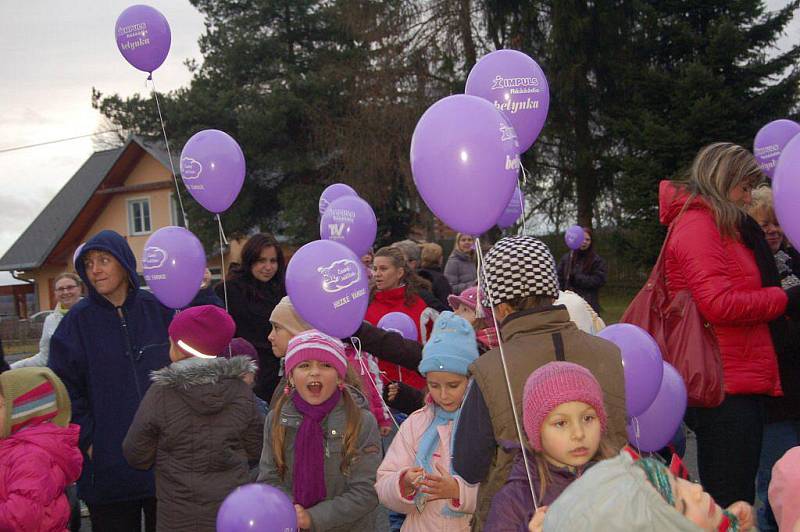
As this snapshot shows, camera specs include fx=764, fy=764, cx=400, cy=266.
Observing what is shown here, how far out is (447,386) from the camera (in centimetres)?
314

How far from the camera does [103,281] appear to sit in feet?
12.0

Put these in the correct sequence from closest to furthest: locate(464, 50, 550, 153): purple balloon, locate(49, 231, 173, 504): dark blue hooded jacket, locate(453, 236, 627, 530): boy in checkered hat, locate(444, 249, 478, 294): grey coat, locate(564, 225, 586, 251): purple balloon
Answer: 1. locate(453, 236, 627, 530): boy in checkered hat
2. locate(49, 231, 173, 504): dark blue hooded jacket
3. locate(464, 50, 550, 153): purple balloon
4. locate(444, 249, 478, 294): grey coat
5. locate(564, 225, 586, 251): purple balloon

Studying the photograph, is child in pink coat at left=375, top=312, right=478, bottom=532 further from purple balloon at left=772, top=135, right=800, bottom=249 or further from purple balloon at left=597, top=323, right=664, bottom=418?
purple balloon at left=772, top=135, right=800, bottom=249

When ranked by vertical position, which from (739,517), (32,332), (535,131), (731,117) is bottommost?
(32,332)

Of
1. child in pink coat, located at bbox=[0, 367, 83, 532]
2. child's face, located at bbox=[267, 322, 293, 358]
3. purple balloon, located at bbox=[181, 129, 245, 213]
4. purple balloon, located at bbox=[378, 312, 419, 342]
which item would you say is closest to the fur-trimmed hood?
child in pink coat, located at bbox=[0, 367, 83, 532]

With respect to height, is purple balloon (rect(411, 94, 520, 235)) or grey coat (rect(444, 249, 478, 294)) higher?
purple balloon (rect(411, 94, 520, 235))

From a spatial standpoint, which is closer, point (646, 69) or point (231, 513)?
point (231, 513)

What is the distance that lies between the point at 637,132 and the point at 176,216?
1863cm

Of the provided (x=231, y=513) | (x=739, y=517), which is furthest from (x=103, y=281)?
(x=739, y=517)

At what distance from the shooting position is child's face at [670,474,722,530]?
1659 millimetres

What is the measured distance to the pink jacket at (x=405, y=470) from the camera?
2.99m

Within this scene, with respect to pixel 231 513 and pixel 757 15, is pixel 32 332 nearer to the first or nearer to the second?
Answer: pixel 757 15

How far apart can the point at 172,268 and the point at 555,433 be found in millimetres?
3604

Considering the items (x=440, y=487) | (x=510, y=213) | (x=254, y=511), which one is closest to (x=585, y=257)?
(x=510, y=213)
